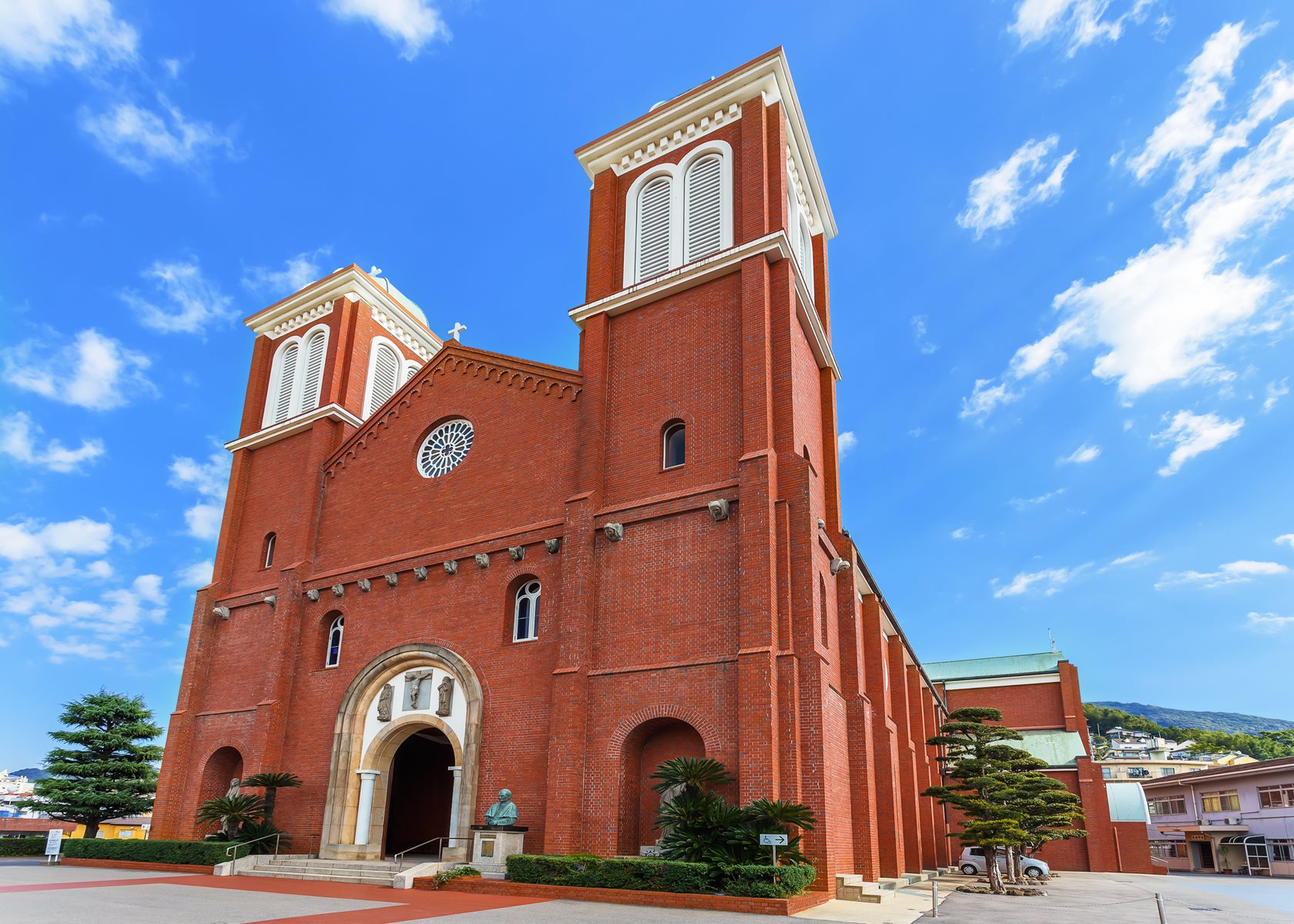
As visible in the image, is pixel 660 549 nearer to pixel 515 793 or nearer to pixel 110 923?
Result: pixel 515 793

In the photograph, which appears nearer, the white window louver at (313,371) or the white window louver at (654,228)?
the white window louver at (654,228)

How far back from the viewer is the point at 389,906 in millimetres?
14266

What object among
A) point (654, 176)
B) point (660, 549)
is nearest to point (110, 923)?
point (660, 549)

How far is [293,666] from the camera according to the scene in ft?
81.7

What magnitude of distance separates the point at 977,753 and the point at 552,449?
49.4ft

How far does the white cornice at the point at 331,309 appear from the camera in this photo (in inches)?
1172

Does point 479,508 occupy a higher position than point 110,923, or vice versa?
point 479,508

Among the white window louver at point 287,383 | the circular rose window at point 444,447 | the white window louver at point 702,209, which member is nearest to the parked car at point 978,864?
the circular rose window at point 444,447

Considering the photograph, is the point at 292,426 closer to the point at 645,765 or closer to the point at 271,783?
the point at 271,783

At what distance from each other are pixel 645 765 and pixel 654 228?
1352cm

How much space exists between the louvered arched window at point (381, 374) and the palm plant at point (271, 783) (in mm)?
11570

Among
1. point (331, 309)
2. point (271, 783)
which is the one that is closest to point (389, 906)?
point (271, 783)

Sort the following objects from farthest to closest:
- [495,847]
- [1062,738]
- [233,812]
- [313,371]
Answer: [1062,738]
[313,371]
[233,812]
[495,847]

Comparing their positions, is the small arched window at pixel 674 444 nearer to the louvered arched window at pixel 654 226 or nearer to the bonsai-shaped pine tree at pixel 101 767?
the louvered arched window at pixel 654 226
